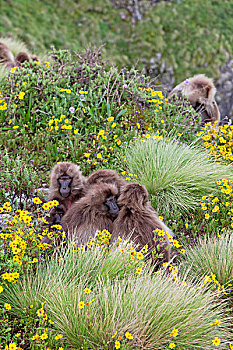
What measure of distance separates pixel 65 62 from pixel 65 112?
155cm

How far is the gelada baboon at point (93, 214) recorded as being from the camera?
4410mm

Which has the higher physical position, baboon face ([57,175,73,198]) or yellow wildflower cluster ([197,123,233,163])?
yellow wildflower cluster ([197,123,233,163])

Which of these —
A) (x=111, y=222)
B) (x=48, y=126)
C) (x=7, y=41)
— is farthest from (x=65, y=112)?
(x=7, y=41)

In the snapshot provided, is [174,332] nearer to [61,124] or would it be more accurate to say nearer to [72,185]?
[72,185]

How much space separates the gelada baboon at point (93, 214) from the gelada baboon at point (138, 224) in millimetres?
134

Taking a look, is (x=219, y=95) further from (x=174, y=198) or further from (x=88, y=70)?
(x=174, y=198)

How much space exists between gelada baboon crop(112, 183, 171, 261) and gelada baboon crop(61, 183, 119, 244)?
134 mm

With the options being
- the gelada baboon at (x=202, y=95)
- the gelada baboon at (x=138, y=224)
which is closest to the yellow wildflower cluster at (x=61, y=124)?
the gelada baboon at (x=138, y=224)

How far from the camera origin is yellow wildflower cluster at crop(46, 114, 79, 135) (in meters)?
6.45

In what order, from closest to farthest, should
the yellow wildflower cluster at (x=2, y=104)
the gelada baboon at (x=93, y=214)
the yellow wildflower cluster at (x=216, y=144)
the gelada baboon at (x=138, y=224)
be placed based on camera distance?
the gelada baboon at (x=138, y=224), the gelada baboon at (x=93, y=214), the yellow wildflower cluster at (x=216, y=144), the yellow wildflower cluster at (x=2, y=104)

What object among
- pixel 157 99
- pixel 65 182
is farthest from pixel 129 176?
pixel 157 99

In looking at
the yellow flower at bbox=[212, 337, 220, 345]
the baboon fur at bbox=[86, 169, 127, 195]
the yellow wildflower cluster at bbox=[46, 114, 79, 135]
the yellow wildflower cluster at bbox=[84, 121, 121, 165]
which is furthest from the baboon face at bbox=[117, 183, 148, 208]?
the yellow wildflower cluster at bbox=[46, 114, 79, 135]

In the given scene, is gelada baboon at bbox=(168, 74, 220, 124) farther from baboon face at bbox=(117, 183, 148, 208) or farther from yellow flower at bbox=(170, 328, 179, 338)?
yellow flower at bbox=(170, 328, 179, 338)

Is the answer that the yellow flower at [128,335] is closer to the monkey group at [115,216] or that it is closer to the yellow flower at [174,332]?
the yellow flower at [174,332]
